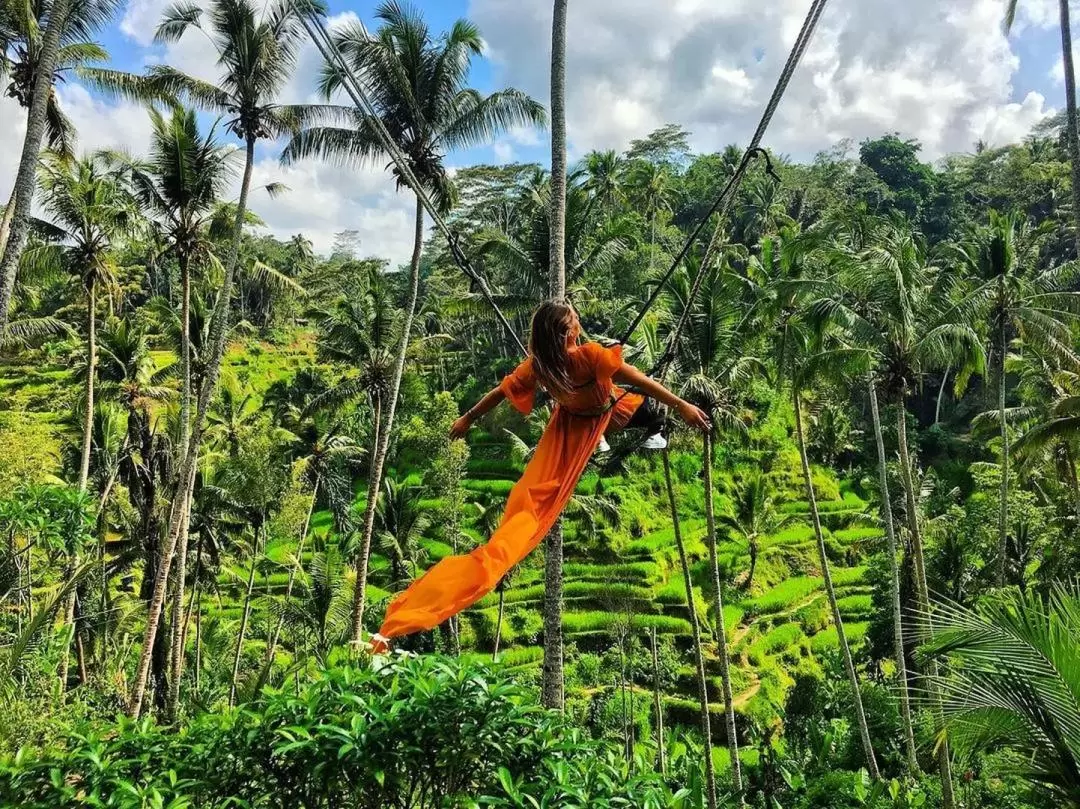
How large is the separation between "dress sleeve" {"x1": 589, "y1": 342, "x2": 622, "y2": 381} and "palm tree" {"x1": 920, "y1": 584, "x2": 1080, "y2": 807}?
1759 mm

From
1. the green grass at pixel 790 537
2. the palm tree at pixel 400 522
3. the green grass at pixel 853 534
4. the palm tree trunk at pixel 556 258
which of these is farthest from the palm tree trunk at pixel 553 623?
the green grass at pixel 853 534

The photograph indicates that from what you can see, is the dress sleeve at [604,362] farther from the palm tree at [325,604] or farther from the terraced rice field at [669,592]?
the terraced rice field at [669,592]

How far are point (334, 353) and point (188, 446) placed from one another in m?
3.66

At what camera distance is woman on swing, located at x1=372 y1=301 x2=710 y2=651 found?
239 cm

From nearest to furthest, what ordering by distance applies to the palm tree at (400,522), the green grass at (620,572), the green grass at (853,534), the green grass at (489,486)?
the palm tree at (400,522) → the green grass at (620,572) → the green grass at (489,486) → the green grass at (853,534)

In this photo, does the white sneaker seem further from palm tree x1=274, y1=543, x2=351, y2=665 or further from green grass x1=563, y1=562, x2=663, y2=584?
green grass x1=563, y1=562, x2=663, y2=584

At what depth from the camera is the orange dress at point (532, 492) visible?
2.38 metres

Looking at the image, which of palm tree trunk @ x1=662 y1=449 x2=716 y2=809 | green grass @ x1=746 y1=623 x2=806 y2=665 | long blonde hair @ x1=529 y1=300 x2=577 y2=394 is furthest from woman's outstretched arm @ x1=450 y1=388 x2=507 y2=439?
green grass @ x1=746 y1=623 x2=806 y2=665

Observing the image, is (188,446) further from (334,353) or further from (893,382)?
(893,382)

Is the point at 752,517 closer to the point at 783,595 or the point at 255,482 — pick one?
the point at 783,595

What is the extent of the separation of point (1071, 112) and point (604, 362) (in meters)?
9.55

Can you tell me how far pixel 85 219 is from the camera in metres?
12.3

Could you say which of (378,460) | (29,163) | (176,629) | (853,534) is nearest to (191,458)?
(378,460)

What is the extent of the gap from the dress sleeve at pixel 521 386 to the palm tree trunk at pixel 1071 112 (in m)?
8.27
